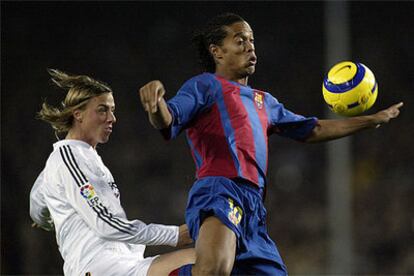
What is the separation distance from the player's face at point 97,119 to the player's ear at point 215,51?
0.60m

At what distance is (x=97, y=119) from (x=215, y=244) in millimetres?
1093

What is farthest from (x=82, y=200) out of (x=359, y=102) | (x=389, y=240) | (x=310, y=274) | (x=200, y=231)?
(x=389, y=240)

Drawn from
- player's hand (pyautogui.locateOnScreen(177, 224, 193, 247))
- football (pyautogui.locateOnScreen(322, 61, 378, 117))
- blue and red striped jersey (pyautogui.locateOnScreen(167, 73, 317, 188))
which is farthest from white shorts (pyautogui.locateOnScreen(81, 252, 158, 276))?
football (pyautogui.locateOnScreen(322, 61, 378, 117))

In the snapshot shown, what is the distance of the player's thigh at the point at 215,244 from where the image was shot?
2.98 meters

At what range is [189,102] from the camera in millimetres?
→ 3150

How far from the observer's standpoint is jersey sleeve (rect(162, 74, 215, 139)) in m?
3.05

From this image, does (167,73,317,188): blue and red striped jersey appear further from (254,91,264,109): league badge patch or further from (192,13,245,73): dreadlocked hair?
(192,13,245,73): dreadlocked hair

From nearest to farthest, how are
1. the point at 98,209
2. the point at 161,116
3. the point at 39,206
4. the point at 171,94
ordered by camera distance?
the point at 161,116 < the point at 98,209 < the point at 39,206 < the point at 171,94

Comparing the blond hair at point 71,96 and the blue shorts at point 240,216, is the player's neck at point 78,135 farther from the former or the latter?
the blue shorts at point 240,216

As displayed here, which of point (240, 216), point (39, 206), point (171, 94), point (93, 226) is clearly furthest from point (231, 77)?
point (171, 94)

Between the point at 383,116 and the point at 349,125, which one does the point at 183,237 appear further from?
the point at 383,116

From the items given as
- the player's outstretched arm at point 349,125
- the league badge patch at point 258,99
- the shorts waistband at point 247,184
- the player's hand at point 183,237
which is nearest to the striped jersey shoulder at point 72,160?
the player's hand at point 183,237


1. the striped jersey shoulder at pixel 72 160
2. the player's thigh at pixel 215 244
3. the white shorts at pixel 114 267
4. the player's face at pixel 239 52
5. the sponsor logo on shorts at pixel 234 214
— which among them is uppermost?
the player's face at pixel 239 52

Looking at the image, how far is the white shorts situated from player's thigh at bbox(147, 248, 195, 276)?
3 cm
